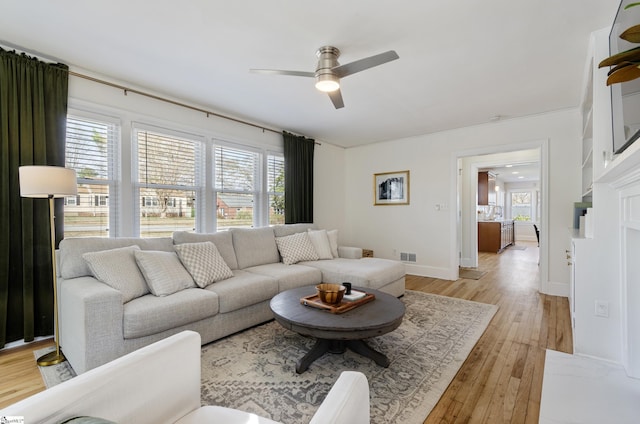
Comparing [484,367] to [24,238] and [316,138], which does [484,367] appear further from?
[316,138]

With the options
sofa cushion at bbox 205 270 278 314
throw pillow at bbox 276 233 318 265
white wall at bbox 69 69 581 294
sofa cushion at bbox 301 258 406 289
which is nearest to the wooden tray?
sofa cushion at bbox 205 270 278 314

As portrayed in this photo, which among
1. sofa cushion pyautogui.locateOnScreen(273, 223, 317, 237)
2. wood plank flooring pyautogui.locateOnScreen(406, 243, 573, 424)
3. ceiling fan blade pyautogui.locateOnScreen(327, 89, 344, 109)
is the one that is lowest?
wood plank flooring pyautogui.locateOnScreen(406, 243, 573, 424)

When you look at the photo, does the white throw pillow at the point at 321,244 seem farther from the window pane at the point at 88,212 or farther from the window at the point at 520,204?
the window at the point at 520,204

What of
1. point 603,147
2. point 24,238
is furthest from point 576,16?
point 24,238

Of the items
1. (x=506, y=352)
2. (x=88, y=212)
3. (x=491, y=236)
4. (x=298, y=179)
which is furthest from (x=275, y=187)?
(x=491, y=236)

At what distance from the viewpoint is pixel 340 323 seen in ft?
6.44

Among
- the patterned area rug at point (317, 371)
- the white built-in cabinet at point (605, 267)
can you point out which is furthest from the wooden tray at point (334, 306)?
the white built-in cabinet at point (605, 267)

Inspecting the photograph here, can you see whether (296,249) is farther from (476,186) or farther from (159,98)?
(476,186)

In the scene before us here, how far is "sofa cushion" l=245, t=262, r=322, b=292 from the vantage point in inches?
124

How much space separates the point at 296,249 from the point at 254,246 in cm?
55

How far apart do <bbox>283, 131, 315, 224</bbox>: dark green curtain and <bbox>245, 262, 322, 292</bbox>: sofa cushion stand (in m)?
1.36

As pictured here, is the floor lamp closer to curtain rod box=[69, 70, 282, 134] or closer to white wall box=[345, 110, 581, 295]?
curtain rod box=[69, 70, 282, 134]

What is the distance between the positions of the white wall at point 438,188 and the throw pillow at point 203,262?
3435 mm

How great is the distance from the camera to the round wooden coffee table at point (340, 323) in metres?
1.92
